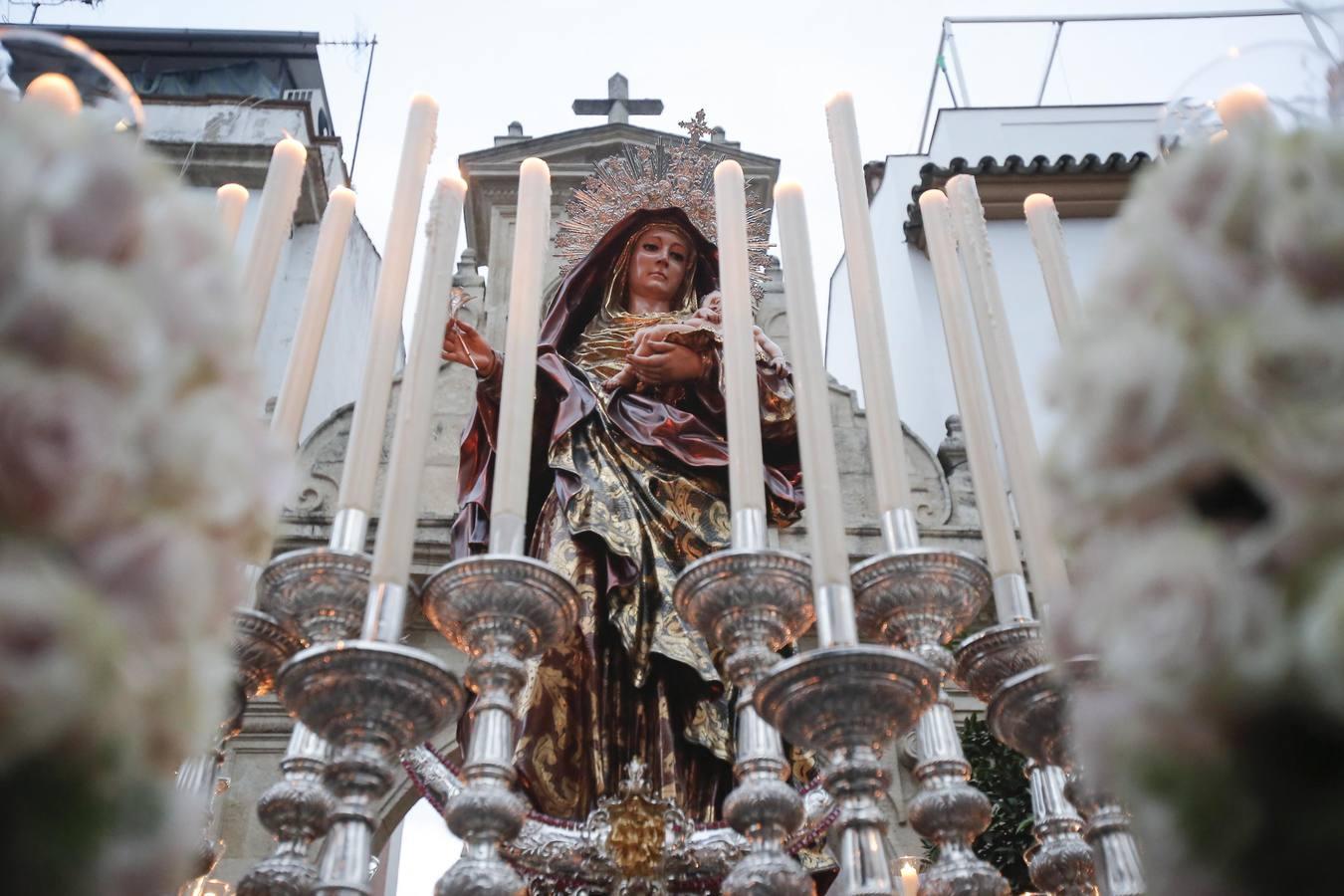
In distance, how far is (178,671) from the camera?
0.84m

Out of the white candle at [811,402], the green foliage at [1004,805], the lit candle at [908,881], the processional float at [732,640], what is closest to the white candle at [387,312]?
the processional float at [732,640]

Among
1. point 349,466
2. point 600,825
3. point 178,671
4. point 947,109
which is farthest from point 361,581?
point 947,109

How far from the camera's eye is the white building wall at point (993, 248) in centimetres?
595

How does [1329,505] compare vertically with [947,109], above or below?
below

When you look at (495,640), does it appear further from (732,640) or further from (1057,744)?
(1057,744)

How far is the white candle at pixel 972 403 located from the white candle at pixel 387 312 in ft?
2.72

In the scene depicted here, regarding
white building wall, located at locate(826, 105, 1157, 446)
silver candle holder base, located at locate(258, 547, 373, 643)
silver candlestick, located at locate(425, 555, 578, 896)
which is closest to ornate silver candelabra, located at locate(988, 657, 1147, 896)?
silver candlestick, located at locate(425, 555, 578, 896)

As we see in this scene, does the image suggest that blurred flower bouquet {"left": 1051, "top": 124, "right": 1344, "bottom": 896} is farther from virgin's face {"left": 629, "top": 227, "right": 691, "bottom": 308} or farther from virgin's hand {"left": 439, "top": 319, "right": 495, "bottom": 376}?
virgin's face {"left": 629, "top": 227, "right": 691, "bottom": 308}

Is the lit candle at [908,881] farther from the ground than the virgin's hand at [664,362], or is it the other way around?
the virgin's hand at [664,362]

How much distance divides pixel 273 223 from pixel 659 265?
1173 mm

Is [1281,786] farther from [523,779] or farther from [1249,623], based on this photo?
[523,779]

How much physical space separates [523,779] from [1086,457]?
1.47m

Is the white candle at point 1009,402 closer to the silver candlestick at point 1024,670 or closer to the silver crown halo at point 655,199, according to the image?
the silver candlestick at point 1024,670

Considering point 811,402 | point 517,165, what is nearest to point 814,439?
point 811,402
